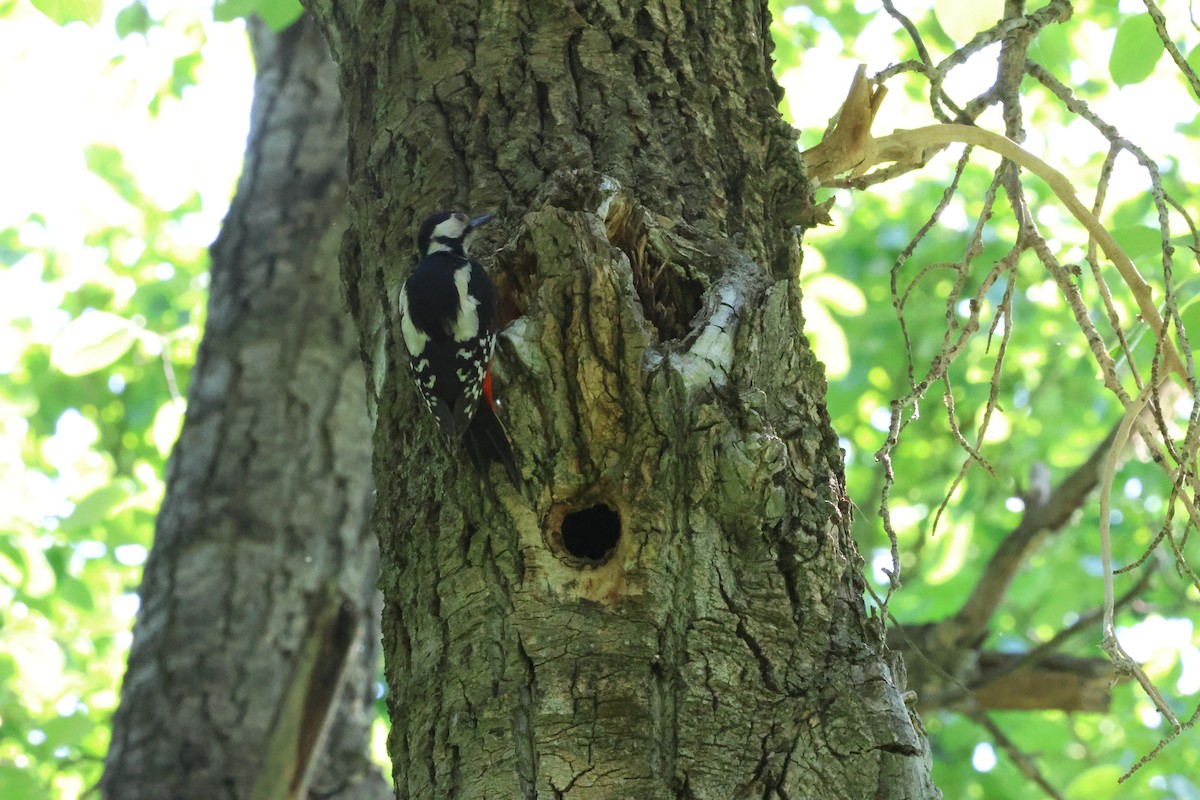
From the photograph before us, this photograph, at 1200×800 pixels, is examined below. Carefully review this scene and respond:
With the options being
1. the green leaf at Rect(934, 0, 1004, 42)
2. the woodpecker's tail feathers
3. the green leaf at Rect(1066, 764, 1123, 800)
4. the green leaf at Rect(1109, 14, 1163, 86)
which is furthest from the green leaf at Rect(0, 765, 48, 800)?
the green leaf at Rect(1109, 14, 1163, 86)

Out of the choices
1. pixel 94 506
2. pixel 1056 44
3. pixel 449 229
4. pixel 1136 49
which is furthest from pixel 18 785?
pixel 1056 44

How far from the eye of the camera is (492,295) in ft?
7.80

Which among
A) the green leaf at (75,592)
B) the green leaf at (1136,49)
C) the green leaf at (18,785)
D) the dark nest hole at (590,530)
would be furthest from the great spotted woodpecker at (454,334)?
the green leaf at (75,592)

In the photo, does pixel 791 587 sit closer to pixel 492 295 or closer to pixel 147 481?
pixel 492 295

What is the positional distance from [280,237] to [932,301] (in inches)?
147

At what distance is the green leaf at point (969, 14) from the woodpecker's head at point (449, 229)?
1.39m

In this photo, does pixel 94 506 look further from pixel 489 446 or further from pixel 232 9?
pixel 489 446

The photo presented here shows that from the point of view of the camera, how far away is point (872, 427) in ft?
23.7

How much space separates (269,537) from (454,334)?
164 cm

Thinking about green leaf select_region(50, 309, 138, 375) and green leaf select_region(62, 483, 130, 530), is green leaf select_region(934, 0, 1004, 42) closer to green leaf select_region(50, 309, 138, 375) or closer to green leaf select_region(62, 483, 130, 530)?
green leaf select_region(50, 309, 138, 375)

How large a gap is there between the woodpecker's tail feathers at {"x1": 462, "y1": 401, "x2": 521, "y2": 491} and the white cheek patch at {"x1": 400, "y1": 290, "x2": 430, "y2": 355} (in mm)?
404

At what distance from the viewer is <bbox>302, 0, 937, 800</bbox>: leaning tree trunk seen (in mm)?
1783

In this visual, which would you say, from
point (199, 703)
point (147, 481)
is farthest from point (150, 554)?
point (147, 481)

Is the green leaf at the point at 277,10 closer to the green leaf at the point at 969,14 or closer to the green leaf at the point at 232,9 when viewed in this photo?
the green leaf at the point at 232,9
